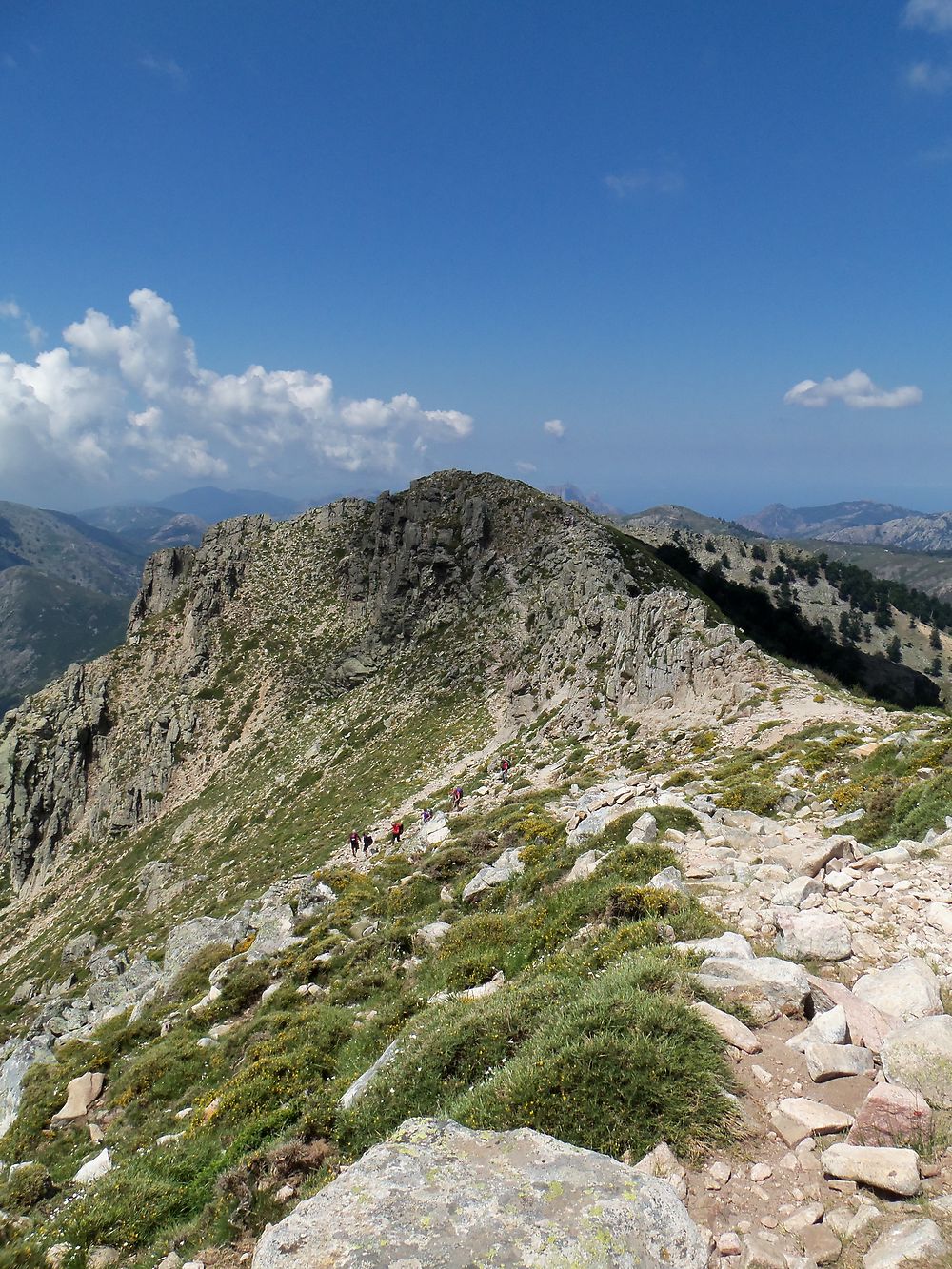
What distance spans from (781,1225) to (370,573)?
92789 mm

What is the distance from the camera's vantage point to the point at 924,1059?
235 inches

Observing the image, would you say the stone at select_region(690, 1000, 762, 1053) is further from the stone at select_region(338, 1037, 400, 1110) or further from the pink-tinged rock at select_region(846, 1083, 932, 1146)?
the stone at select_region(338, 1037, 400, 1110)

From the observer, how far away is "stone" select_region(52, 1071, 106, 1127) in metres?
14.7

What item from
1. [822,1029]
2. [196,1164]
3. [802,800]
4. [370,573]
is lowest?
[196,1164]

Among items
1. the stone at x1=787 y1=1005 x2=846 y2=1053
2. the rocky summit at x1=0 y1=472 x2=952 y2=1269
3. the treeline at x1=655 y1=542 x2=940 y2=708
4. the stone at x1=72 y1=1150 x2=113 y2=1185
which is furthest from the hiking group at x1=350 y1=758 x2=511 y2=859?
the treeline at x1=655 y1=542 x2=940 y2=708

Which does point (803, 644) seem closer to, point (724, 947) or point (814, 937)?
point (814, 937)

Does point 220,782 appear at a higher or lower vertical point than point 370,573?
lower

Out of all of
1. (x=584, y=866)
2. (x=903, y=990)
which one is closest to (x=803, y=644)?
(x=584, y=866)

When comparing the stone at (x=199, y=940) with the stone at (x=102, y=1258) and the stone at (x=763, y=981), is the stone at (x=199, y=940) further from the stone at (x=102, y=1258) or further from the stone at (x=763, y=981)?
the stone at (x=763, y=981)

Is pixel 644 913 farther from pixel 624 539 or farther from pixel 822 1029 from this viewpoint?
pixel 624 539

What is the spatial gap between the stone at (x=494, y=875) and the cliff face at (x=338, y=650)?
25870 mm

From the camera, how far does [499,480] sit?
313 ft

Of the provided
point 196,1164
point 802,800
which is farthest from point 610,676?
point 196,1164

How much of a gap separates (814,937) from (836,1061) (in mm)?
2771
